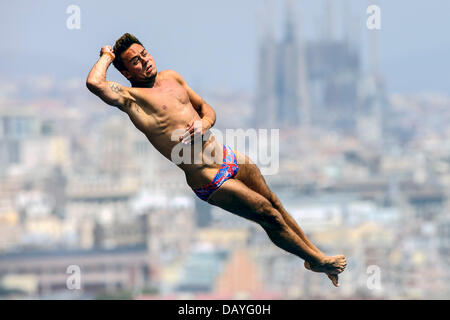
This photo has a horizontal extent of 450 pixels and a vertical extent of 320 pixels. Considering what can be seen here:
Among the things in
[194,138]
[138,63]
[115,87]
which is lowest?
[194,138]

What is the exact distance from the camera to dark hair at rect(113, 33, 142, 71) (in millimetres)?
6254

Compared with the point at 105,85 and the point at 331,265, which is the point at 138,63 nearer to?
the point at 105,85

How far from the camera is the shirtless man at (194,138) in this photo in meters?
6.29

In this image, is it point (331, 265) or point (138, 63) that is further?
point (331, 265)

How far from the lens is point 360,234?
6900 centimetres

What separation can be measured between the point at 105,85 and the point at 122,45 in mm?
271

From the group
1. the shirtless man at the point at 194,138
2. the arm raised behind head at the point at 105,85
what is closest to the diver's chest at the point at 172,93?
the shirtless man at the point at 194,138

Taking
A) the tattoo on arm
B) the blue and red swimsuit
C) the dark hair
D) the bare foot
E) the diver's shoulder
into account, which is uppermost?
the dark hair

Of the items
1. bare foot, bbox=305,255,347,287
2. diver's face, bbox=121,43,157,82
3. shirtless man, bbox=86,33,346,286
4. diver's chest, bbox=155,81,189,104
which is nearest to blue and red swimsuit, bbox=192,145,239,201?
shirtless man, bbox=86,33,346,286

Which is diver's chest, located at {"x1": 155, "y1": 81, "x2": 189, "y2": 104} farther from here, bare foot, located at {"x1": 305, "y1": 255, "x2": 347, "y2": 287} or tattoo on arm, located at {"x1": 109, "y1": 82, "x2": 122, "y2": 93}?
bare foot, located at {"x1": 305, "y1": 255, "x2": 347, "y2": 287}

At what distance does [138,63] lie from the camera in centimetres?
629

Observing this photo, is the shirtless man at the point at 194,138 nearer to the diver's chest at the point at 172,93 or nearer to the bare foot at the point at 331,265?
the diver's chest at the point at 172,93

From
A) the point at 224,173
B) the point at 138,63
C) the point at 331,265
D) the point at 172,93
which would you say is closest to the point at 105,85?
the point at 138,63
